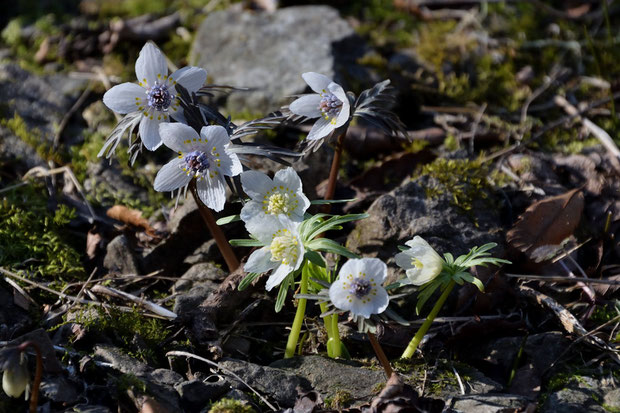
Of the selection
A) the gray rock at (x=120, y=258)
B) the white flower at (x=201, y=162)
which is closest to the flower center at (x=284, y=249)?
the white flower at (x=201, y=162)

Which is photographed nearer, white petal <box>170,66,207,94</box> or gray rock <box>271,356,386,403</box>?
gray rock <box>271,356,386,403</box>

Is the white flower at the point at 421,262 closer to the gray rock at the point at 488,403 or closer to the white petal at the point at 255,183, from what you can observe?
the gray rock at the point at 488,403

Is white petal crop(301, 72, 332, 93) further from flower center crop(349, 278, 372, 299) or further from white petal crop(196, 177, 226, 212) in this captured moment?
flower center crop(349, 278, 372, 299)

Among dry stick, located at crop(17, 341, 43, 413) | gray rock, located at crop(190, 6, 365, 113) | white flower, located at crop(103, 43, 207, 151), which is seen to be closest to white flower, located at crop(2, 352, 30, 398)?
dry stick, located at crop(17, 341, 43, 413)

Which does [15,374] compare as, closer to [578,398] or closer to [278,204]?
[278,204]

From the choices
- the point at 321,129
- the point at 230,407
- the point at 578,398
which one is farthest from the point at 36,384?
the point at 578,398

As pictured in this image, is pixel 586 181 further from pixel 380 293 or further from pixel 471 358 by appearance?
pixel 380 293
